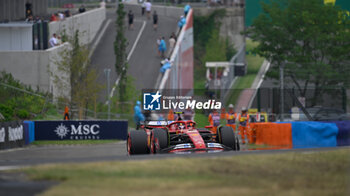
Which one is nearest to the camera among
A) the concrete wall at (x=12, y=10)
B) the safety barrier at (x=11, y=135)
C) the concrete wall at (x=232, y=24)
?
the safety barrier at (x=11, y=135)

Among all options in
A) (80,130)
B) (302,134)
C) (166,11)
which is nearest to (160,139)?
(302,134)

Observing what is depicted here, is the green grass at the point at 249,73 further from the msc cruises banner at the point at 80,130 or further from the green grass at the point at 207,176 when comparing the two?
the green grass at the point at 207,176

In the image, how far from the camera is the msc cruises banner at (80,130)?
95.3ft

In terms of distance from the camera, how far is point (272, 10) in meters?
48.0

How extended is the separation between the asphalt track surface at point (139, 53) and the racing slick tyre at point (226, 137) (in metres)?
26.7

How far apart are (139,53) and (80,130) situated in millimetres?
23003

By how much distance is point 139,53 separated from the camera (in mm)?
52156

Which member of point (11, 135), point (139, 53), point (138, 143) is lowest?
point (11, 135)

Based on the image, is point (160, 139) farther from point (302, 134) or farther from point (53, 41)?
point (53, 41)

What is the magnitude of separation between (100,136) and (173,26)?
29050mm

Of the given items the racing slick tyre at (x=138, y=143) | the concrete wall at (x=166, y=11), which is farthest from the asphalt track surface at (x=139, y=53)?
the racing slick tyre at (x=138, y=143)

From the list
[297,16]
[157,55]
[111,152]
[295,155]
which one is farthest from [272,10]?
[295,155]

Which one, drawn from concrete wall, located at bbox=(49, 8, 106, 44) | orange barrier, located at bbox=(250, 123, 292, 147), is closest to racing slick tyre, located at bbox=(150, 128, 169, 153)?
orange barrier, located at bbox=(250, 123, 292, 147)

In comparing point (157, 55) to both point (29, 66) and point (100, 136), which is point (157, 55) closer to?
point (29, 66)
